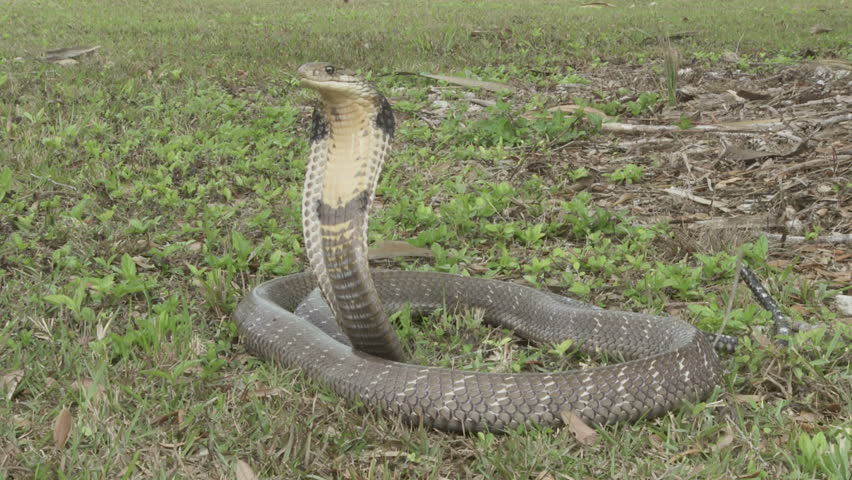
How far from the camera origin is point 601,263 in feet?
15.5

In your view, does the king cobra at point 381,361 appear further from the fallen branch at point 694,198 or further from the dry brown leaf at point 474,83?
the dry brown leaf at point 474,83

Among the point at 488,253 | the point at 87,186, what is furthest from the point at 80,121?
the point at 488,253

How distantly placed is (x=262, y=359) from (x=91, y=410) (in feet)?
3.09

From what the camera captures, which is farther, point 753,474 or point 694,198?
point 694,198

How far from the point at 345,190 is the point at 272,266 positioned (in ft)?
6.01

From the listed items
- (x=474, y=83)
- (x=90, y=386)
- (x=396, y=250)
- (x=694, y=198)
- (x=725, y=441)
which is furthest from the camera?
(x=474, y=83)

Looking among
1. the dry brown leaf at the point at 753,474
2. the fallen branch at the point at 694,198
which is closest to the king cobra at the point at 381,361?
the dry brown leaf at the point at 753,474

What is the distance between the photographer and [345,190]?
3.18 m

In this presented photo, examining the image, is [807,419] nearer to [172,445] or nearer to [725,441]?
[725,441]

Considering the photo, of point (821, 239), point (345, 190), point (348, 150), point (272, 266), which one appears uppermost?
point (348, 150)

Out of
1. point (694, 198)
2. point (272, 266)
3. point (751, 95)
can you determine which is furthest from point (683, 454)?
point (751, 95)

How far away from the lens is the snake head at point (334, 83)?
2.88m

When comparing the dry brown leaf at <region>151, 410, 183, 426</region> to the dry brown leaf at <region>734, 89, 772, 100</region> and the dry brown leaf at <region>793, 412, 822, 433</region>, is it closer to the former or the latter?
the dry brown leaf at <region>793, 412, 822, 433</region>

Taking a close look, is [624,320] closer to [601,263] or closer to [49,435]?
[601,263]
